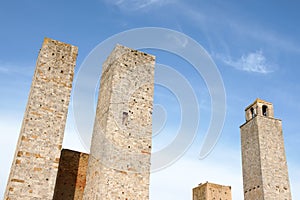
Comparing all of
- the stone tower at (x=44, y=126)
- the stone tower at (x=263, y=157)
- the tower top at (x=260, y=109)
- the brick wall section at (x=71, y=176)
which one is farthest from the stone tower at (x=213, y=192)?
the stone tower at (x=44, y=126)

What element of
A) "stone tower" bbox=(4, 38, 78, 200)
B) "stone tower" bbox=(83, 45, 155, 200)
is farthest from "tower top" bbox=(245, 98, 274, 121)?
"stone tower" bbox=(4, 38, 78, 200)

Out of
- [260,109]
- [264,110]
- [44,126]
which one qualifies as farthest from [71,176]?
[264,110]

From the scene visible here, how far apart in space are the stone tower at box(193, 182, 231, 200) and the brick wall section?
397 inches

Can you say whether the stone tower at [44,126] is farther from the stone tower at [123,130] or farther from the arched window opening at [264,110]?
the arched window opening at [264,110]

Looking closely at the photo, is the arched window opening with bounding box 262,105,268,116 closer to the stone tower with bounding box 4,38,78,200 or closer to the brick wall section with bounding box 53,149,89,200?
the brick wall section with bounding box 53,149,89,200

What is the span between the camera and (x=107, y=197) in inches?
545

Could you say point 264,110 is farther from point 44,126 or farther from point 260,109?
point 44,126

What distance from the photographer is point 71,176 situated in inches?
630

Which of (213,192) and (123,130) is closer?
(123,130)

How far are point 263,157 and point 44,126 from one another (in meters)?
14.9

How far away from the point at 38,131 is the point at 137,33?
20.7ft

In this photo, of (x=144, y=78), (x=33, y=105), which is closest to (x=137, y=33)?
(x=144, y=78)

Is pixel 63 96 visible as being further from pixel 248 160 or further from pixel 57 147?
pixel 248 160

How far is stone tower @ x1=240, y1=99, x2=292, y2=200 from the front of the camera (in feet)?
71.3
